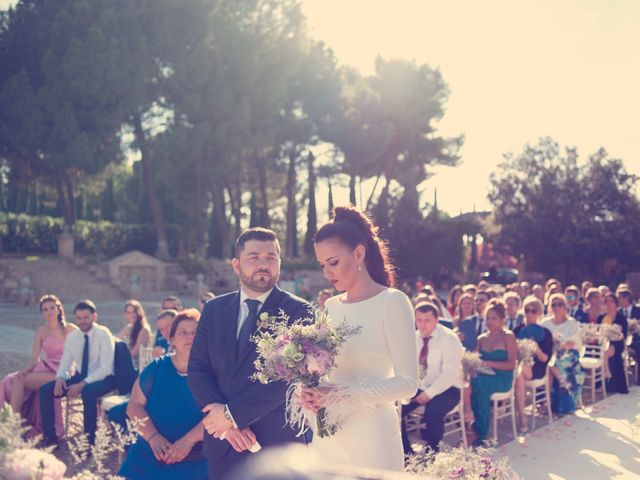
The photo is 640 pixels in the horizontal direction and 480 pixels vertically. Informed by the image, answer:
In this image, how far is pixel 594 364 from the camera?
29.8 ft

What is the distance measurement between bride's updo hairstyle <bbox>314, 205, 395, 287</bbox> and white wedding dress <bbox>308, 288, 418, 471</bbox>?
16cm

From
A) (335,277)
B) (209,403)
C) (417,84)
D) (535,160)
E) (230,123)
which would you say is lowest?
(209,403)

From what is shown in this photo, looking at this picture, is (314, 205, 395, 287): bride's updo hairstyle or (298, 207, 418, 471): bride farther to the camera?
(314, 205, 395, 287): bride's updo hairstyle

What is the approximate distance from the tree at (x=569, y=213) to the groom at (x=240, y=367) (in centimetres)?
2570

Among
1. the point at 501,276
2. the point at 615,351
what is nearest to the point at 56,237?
the point at 501,276

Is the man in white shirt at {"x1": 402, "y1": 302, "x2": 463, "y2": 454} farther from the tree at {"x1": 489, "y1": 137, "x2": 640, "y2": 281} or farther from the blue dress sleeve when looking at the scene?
the tree at {"x1": 489, "y1": 137, "x2": 640, "y2": 281}

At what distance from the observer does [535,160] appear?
28.5 metres

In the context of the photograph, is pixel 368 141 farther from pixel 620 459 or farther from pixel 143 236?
pixel 620 459

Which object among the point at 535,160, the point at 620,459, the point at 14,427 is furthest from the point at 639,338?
the point at 535,160

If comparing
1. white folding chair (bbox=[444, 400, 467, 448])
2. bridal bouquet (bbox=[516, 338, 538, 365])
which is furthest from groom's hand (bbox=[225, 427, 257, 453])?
bridal bouquet (bbox=[516, 338, 538, 365])

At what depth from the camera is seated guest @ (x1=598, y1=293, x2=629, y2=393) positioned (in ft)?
31.1

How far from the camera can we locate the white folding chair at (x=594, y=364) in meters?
9.09

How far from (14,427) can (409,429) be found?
16.5 ft

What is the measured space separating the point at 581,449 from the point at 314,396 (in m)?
5.00
